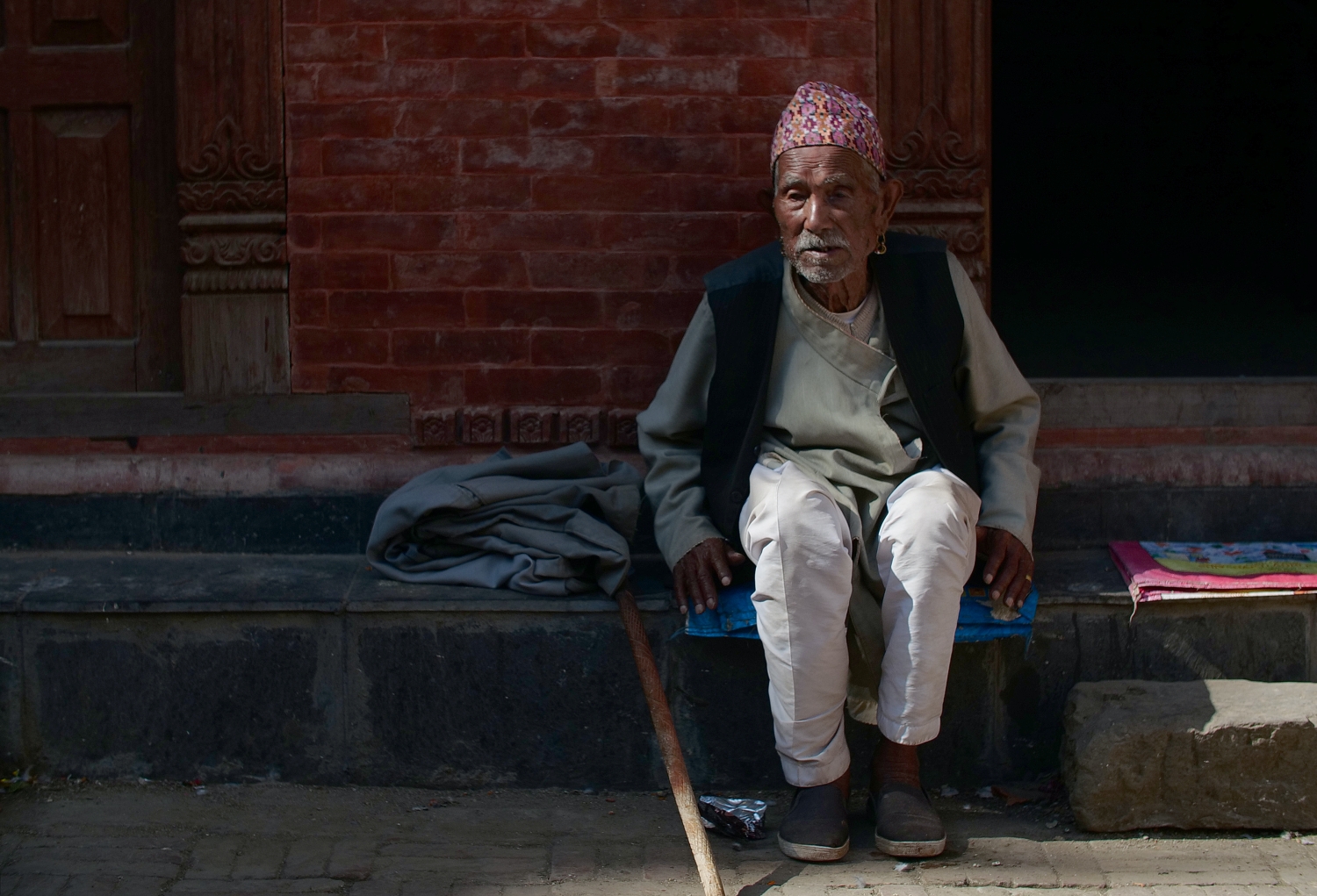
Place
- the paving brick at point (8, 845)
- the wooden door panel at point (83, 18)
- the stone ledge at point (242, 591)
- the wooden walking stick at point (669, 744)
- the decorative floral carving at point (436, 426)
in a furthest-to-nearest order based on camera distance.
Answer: the wooden door panel at point (83, 18) → the decorative floral carving at point (436, 426) → the stone ledge at point (242, 591) → the paving brick at point (8, 845) → the wooden walking stick at point (669, 744)

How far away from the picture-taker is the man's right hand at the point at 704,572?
10.1 ft

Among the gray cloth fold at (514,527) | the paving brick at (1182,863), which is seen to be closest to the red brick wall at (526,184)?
the gray cloth fold at (514,527)

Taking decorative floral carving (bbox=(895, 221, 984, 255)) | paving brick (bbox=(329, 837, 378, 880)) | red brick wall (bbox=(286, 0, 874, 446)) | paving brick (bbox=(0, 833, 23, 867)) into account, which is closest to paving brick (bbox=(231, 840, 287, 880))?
paving brick (bbox=(329, 837, 378, 880))

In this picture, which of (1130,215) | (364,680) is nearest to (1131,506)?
(364,680)

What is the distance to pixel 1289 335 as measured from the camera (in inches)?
239

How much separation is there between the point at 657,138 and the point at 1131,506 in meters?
1.72

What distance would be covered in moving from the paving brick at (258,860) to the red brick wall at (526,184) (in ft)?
4.14

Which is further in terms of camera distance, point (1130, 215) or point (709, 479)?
point (1130, 215)

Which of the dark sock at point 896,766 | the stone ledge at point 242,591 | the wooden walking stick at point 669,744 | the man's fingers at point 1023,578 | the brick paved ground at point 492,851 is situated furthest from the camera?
the stone ledge at point 242,591

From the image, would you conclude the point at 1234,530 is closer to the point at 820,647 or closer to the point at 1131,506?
the point at 1131,506

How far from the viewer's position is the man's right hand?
3090 mm

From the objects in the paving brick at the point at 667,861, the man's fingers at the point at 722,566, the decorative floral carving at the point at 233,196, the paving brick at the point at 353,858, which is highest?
the decorative floral carving at the point at 233,196

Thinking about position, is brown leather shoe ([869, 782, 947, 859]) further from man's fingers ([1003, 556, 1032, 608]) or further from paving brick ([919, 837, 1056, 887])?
man's fingers ([1003, 556, 1032, 608])

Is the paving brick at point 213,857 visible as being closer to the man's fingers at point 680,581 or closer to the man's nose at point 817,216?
the man's fingers at point 680,581
